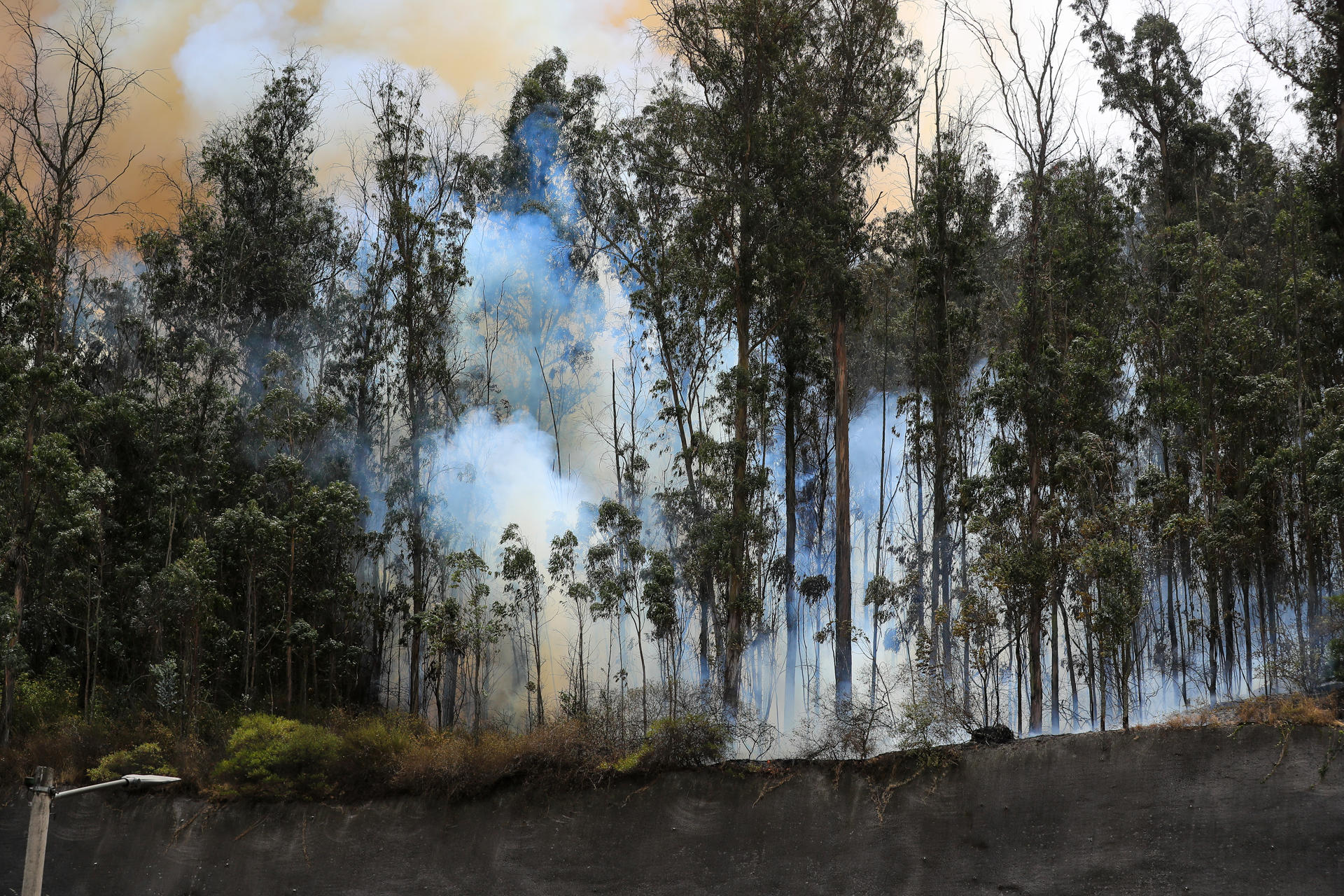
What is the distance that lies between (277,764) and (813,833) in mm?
9560

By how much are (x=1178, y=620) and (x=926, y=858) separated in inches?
362

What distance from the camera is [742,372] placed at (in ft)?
67.0

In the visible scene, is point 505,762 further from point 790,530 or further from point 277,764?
point 790,530

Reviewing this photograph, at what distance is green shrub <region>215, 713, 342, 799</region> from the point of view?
18656mm

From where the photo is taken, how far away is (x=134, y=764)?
19.0m

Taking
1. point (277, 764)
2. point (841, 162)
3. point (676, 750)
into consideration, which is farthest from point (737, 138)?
point (277, 764)

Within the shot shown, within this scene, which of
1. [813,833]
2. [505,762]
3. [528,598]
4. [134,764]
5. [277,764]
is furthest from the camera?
[528,598]

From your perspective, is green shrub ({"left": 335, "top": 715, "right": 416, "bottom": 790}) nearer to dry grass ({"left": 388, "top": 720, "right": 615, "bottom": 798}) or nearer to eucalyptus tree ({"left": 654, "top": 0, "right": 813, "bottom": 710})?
dry grass ({"left": 388, "top": 720, "right": 615, "bottom": 798})

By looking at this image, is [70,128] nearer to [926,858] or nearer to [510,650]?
[510,650]

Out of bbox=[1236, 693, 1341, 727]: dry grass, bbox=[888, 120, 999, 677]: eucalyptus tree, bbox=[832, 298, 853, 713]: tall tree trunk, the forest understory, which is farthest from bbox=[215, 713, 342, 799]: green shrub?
bbox=[1236, 693, 1341, 727]: dry grass

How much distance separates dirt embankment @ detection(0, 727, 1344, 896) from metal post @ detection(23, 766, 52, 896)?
6.84m

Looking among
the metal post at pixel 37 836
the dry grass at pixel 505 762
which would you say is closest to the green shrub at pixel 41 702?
the dry grass at pixel 505 762

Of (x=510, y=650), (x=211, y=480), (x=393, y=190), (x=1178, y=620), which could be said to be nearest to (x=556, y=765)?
(x=510, y=650)

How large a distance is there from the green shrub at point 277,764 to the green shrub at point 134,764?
1.12 m
